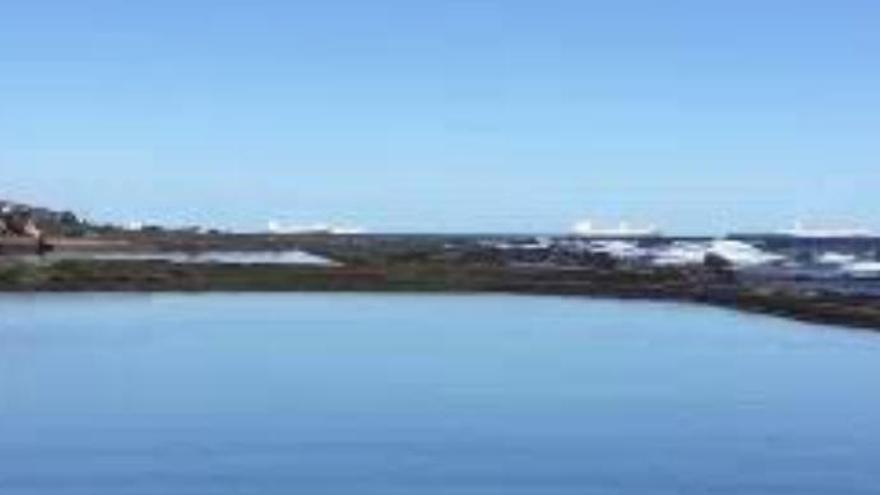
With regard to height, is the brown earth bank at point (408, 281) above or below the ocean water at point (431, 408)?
above

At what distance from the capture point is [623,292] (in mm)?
74250

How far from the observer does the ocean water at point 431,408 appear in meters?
24.1

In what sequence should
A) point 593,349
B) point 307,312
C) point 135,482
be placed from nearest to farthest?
point 135,482 → point 593,349 → point 307,312

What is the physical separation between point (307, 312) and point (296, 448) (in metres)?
34.0

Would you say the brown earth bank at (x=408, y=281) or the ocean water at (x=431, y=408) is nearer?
the ocean water at (x=431, y=408)

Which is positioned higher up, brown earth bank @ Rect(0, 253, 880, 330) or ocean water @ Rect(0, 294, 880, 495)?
brown earth bank @ Rect(0, 253, 880, 330)

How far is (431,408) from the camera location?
31.3 meters

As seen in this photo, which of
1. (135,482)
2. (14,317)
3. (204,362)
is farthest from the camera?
(14,317)

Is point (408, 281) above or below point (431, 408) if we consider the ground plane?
above

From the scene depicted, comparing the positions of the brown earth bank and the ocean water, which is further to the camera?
the brown earth bank

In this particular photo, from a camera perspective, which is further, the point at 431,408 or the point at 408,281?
the point at 408,281

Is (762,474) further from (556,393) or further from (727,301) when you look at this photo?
(727,301)

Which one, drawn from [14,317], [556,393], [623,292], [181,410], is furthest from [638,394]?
[623,292]

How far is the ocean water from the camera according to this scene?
79.1 feet
